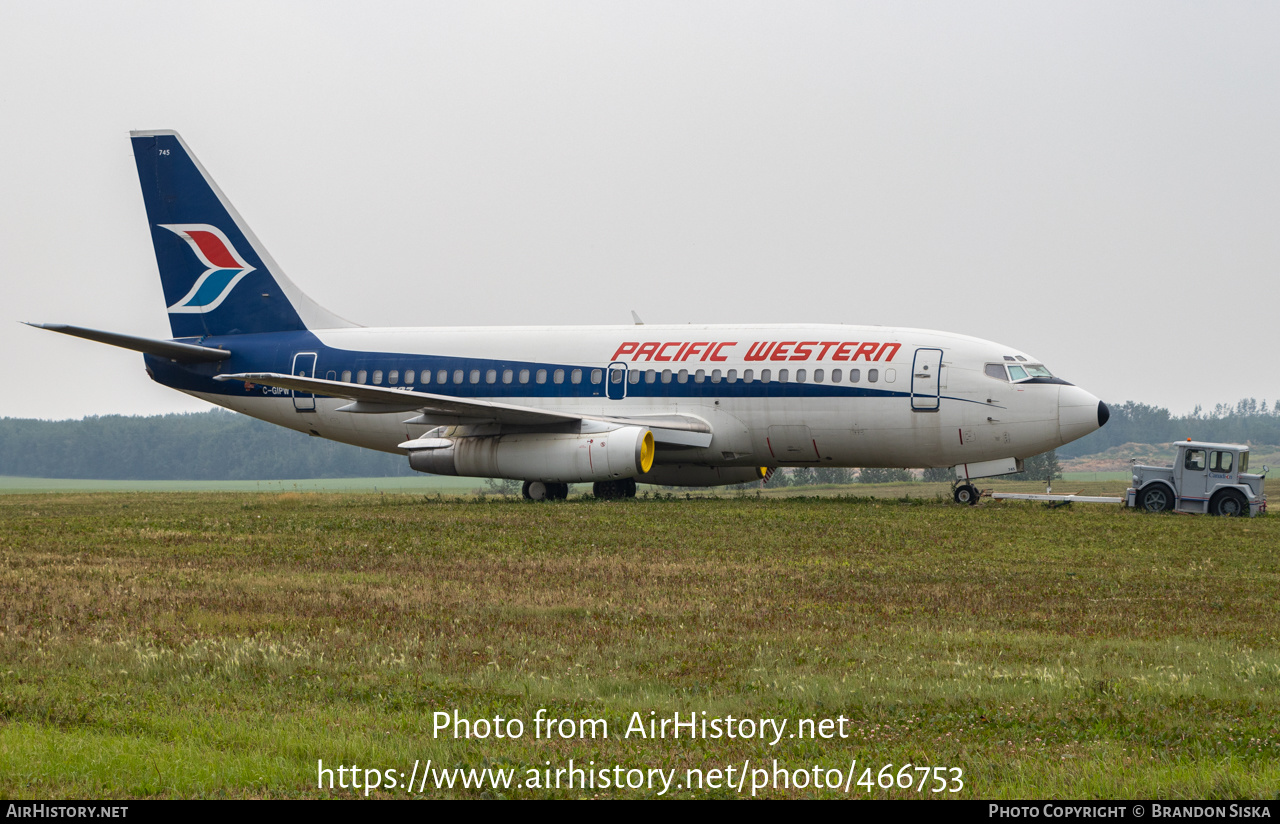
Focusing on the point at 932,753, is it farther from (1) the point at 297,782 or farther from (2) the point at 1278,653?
(2) the point at 1278,653

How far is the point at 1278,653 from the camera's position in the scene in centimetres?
988

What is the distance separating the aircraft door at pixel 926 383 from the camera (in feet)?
88.2

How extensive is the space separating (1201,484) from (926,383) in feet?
21.1

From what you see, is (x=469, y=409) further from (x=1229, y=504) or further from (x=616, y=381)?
(x=1229, y=504)

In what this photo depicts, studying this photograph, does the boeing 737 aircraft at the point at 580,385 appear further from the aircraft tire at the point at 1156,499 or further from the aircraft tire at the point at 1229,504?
the aircraft tire at the point at 1229,504

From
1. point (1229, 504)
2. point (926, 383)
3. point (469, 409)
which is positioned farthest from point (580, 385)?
point (1229, 504)

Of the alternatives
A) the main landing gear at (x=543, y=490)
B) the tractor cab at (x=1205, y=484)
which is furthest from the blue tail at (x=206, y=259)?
the tractor cab at (x=1205, y=484)

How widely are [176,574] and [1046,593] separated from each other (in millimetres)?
10138

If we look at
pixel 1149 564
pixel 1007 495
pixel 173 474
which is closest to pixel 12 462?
pixel 173 474

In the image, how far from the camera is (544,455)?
27.9 m

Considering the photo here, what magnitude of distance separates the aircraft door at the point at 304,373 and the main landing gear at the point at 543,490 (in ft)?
22.4

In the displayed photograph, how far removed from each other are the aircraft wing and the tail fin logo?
6079mm

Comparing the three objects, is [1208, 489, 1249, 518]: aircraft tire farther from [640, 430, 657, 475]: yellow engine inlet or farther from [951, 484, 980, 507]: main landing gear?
[640, 430, 657, 475]: yellow engine inlet

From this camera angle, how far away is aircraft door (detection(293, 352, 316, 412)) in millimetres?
31969
